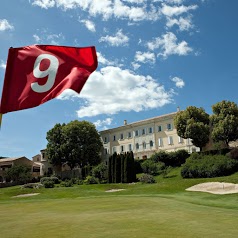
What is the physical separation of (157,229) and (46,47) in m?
5.69

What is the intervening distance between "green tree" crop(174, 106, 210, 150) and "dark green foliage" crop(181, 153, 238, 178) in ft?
46.1

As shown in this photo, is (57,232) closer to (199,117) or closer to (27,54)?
(27,54)

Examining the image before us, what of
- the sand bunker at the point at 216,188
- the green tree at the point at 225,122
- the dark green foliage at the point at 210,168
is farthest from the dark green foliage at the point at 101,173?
the sand bunker at the point at 216,188

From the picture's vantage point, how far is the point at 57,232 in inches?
362

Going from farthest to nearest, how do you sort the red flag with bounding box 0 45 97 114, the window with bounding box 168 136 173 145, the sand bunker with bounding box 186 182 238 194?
the window with bounding box 168 136 173 145 < the sand bunker with bounding box 186 182 238 194 < the red flag with bounding box 0 45 97 114

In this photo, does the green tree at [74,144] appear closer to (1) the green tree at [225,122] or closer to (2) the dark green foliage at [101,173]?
(2) the dark green foliage at [101,173]

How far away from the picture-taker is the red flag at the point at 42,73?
279 inches

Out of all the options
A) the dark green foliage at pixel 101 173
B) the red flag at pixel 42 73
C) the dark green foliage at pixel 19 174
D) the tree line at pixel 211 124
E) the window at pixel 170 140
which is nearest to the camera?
the red flag at pixel 42 73

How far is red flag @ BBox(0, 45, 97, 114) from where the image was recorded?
7086 mm

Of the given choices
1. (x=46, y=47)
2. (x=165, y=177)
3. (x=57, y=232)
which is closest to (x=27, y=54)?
(x=46, y=47)

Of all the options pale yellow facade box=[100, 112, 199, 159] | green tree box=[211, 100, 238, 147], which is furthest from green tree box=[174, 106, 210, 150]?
pale yellow facade box=[100, 112, 199, 159]

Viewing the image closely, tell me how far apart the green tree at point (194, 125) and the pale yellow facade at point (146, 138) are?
911 centimetres

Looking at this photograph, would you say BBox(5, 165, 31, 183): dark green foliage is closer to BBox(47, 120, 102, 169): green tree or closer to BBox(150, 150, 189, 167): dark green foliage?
BBox(47, 120, 102, 169): green tree

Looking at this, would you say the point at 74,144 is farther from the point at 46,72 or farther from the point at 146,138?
the point at 46,72
